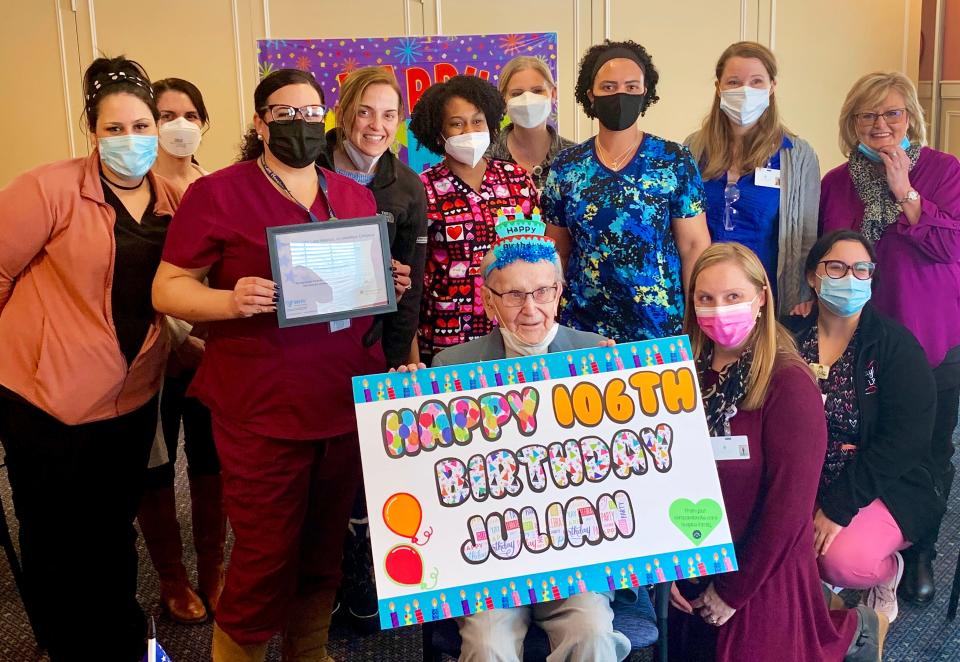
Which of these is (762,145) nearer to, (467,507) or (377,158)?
(377,158)

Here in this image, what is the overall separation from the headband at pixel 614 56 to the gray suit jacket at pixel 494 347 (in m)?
0.99

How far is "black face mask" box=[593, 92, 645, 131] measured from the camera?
275cm

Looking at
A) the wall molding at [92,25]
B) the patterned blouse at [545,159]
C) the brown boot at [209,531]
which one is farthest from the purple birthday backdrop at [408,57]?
the brown boot at [209,531]

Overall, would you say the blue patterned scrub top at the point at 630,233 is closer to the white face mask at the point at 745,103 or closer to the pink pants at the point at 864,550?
the white face mask at the point at 745,103

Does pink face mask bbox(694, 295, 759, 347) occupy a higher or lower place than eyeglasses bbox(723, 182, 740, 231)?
lower

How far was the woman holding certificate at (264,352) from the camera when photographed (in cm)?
211

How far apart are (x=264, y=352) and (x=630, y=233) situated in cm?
117

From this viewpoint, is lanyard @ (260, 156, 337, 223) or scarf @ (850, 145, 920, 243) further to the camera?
scarf @ (850, 145, 920, 243)

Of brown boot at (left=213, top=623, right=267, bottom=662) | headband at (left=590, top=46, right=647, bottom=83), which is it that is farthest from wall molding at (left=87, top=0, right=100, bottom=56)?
brown boot at (left=213, top=623, right=267, bottom=662)

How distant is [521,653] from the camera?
2.06 m

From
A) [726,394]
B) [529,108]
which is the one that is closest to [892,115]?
[529,108]

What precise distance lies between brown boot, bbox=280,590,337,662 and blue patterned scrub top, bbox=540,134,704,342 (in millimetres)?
1157

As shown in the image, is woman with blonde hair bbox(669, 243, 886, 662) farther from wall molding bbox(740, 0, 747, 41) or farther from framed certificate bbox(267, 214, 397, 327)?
wall molding bbox(740, 0, 747, 41)

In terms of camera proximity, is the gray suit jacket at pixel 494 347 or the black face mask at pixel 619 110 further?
the black face mask at pixel 619 110
